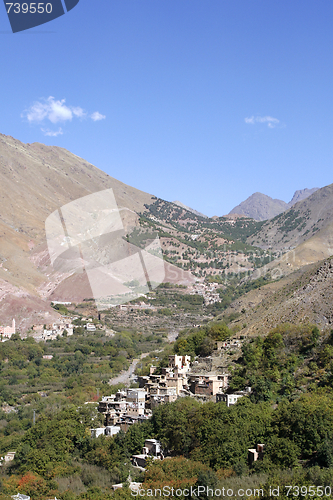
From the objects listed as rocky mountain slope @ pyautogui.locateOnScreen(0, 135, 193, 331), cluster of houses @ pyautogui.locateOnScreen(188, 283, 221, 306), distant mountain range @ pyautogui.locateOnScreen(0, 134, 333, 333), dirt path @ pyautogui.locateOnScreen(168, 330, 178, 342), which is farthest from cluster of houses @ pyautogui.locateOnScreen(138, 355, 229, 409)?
cluster of houses @ pyautogui.locateOnScreen(188, 283, 221, 306)

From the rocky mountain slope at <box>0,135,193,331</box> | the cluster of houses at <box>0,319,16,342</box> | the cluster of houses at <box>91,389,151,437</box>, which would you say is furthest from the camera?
the rocky mountain slope at <box>0,135,193,331</box>

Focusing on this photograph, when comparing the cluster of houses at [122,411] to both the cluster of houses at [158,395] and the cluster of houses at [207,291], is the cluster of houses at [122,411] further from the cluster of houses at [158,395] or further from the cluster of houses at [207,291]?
the cluster of houses at [207,291]

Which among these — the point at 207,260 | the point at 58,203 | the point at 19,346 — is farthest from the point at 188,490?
the point at 58,203

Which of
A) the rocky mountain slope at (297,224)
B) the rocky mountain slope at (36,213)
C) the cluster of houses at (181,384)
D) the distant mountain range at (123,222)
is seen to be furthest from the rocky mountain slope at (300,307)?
the rocky mountain slope at (297,224)

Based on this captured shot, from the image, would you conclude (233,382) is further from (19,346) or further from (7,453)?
(19,346)

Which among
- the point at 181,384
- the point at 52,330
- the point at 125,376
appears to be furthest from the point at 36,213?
the point at 181,384

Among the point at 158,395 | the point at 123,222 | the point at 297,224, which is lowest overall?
the point at 158,395

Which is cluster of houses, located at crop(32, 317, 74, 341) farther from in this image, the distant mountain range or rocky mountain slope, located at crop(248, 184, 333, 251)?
rocky mountain slope, located at crop(248, 184, 333, 251)

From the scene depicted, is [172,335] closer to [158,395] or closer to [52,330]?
[52,330]

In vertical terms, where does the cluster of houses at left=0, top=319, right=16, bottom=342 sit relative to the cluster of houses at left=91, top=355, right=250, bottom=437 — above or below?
above

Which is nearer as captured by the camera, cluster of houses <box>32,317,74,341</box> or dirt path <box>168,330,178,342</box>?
dirt path <box>168,330,178,342</box>

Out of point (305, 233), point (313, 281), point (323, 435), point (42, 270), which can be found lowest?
point (323, 435)
